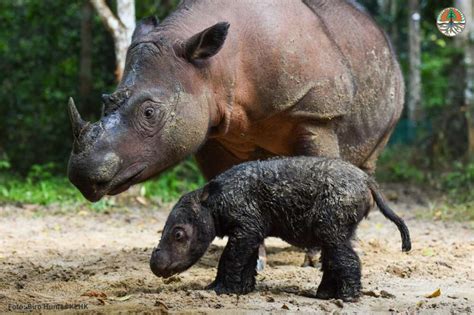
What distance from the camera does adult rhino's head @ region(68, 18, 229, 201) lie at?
15.9ft

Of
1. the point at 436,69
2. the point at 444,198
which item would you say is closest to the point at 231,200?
the point at 444,198

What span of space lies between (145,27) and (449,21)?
10.6ft

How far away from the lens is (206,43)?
544cm

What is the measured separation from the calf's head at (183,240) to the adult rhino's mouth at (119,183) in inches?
12.8

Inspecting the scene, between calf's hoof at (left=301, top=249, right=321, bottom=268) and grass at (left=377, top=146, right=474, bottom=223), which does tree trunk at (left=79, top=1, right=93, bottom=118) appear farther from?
calf's hoof at (left=301, top=249, right=321, bottom=268)

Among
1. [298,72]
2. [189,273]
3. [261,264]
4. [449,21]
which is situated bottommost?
[189,273]

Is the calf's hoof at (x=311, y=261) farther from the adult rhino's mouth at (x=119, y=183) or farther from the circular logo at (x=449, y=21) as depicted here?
the circular logo at (x=449, y=21)

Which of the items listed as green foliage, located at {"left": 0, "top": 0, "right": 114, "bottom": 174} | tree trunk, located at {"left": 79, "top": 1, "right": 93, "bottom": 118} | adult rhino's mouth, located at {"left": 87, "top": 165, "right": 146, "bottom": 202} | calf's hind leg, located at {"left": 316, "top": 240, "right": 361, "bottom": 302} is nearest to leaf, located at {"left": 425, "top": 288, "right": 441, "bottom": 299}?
calf's hind leg, located at {"left": 316, "top": 240, "right": 361, "bottom": 302}

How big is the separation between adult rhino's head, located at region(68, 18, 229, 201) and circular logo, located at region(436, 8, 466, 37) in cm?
301

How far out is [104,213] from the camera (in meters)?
10.2

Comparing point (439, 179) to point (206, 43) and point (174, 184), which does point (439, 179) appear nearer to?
point (174, 184)

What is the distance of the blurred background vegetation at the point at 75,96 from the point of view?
13.5 m

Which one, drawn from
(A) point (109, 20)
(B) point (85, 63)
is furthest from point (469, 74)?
(B) point (85, 63)

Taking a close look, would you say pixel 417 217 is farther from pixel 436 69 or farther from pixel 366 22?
pixel 436 69
